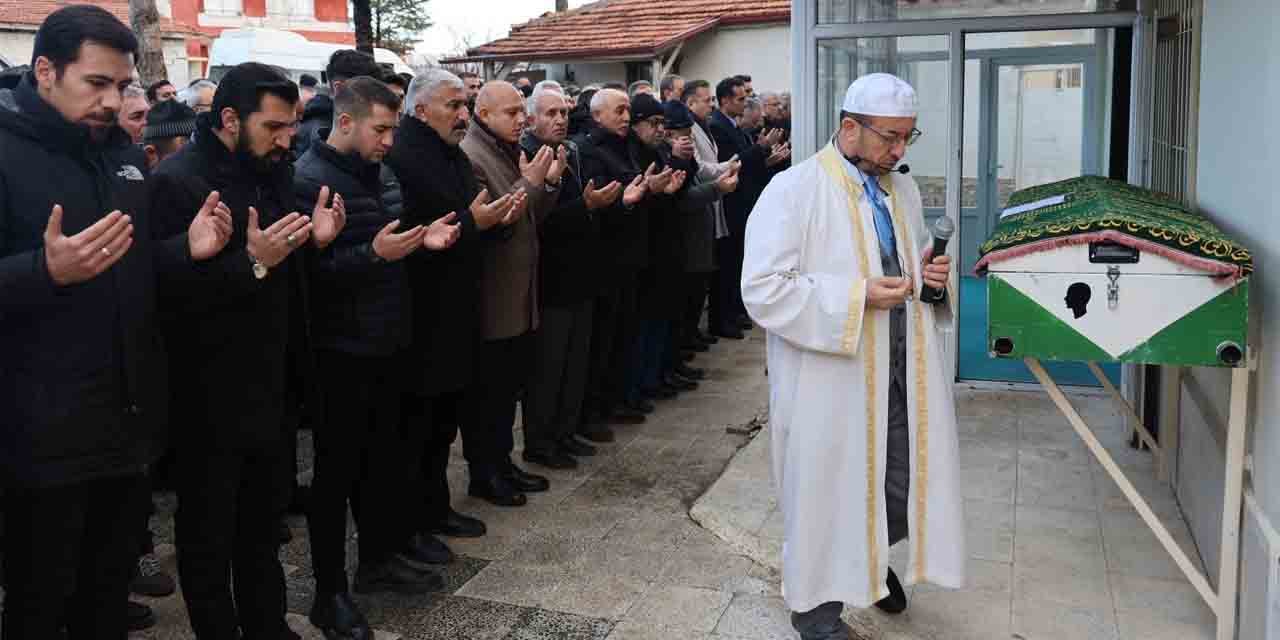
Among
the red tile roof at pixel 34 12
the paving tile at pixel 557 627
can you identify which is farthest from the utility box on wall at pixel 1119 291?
the red tile roof at pixel 34 12

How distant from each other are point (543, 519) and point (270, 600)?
1.81 m

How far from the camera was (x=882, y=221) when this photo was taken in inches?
164

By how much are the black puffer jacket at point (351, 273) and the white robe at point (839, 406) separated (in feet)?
4.16

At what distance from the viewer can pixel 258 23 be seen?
36969 millimetres

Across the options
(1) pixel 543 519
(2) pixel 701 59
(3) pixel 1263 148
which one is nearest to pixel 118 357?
(1) pixel 543 519

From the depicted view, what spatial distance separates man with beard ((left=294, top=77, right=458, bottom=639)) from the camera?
4207 millimetres

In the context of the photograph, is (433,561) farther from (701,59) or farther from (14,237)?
(701,59)

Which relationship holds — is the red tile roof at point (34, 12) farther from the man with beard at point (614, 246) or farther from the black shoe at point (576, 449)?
the black shoe at point (576, 449)

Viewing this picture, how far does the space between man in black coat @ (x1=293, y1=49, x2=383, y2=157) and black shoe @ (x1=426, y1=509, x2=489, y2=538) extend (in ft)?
6.18

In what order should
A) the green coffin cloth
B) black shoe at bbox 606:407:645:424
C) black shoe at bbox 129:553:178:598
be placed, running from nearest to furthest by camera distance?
the green coffin cloth
black shoe at bbox 129:553:178:598
black shoe at bbox 606:407:645:424

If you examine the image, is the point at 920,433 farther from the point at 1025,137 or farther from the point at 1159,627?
the point at 1025,137

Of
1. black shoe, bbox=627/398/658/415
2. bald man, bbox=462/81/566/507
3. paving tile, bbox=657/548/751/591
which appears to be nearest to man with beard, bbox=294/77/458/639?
bald man, bbox=462/81/566/507

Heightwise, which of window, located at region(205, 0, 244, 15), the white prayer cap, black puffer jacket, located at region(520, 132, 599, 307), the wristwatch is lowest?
black puffer jacket, located at region(520, 132, 599, 307)

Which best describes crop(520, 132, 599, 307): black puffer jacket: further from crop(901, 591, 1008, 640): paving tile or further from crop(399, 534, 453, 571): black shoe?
crop(901, 591, 1008, 640): paving tile
